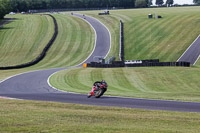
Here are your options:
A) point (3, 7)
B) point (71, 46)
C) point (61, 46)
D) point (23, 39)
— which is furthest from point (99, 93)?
point (3, 7)

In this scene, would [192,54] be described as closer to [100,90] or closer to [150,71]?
[150,71]

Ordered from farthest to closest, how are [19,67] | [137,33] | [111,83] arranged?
[137,33] → [19,67] → [111,83]

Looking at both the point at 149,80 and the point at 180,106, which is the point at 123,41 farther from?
the point at 180,106

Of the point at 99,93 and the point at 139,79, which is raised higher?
the point at 99,93

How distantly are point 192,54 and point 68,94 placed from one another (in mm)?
43275

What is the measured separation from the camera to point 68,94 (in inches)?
1100

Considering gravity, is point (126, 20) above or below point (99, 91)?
below

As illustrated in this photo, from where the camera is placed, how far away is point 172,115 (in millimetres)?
16953

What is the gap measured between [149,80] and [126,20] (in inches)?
2472

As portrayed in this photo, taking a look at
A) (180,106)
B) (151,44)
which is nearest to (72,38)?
(151,44)

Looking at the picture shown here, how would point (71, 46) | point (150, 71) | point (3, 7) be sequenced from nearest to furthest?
point (150, 71) → point (71, 46) → point (3, 7)

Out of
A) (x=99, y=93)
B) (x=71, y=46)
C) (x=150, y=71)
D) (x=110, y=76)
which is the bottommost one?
(x=71, y=46)

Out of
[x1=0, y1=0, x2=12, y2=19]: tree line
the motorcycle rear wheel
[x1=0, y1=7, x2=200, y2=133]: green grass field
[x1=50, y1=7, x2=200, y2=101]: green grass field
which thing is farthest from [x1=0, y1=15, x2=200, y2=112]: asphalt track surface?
[x1=0, y1=0, x2=12, y2=19]: tree line

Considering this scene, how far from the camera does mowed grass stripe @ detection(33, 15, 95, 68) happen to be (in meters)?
72.2
